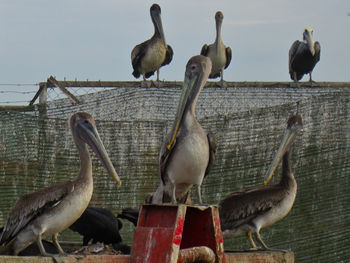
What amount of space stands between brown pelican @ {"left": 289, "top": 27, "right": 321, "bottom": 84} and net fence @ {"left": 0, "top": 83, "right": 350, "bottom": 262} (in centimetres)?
614

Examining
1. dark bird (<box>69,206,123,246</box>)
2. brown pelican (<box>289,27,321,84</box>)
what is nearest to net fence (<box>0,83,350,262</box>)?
dark bird (<box>69,206,123,246</box>)

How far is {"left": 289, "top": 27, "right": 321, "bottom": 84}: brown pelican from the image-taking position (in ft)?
44.8

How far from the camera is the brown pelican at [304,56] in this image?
13648 millimetres

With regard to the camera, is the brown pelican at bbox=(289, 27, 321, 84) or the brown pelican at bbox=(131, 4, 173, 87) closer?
the brown pelican at bbox=(131, 4, 173, 87)

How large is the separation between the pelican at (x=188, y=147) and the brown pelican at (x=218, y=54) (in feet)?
22.9

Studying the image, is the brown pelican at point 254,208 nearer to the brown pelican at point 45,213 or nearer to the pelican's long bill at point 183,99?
the pelican's long bill at point 183,99

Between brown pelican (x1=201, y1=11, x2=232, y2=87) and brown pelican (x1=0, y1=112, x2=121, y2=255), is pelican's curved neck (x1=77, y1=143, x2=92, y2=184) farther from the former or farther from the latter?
brown pelican (x1=201, y1=11, x2=232, y2=87)

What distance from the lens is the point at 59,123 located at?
7.25 m

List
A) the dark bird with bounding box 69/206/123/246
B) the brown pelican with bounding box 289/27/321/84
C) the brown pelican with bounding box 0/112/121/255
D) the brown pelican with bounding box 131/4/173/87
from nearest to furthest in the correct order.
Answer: the brown pelican with bounding box 0/112/121/255 < the dark bird with bounding box 69/206/123/246 < the brown pelican with bounding box 131/4/173/87 < the brown pelican with bounding box 289/27/321/84

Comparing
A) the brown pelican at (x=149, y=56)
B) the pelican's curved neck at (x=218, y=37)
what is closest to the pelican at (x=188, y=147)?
the brown pelican at (x=149, y=56)

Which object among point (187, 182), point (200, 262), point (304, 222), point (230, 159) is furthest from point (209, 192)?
point (200, 262)

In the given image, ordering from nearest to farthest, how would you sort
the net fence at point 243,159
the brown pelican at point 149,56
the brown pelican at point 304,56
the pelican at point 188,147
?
the pelican at point 188,147 < the net fence at point 243,159 < the brown pelican at point 149,56 < the brown pelican at point 304,56

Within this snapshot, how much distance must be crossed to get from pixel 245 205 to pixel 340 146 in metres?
1.78

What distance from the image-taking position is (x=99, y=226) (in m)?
5.62
